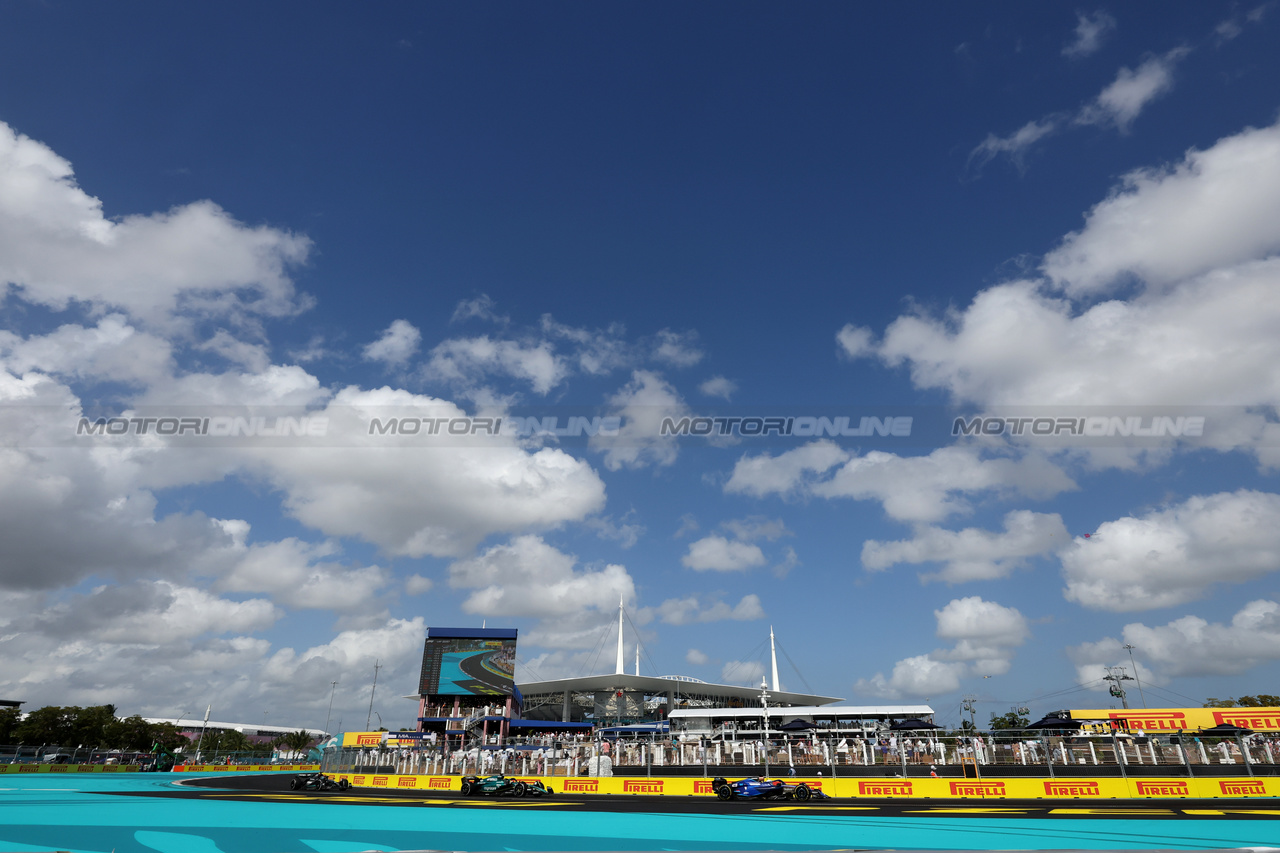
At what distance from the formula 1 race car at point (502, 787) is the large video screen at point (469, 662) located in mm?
66862

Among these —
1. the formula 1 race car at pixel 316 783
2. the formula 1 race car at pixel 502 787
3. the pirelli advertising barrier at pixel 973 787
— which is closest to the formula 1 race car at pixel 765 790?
the pirelli advertising barrier at pixel 973 787

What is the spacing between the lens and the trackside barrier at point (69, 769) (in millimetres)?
53688

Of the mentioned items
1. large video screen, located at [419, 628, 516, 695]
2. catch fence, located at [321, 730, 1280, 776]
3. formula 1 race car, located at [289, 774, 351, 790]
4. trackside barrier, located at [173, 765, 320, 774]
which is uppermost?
large video screen, located at [419, 628, 516, 695]

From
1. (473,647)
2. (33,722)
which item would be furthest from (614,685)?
(33,722)

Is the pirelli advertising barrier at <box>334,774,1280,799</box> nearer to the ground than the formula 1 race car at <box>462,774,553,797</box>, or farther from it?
farther from it

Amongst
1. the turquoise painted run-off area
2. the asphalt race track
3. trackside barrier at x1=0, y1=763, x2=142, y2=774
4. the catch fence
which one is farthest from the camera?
trackside barrier at x1=0, y1=763, x2=142, y2=774

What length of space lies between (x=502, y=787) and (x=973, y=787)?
21.7 metres

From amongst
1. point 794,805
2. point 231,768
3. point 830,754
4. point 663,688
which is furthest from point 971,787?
point 663,688

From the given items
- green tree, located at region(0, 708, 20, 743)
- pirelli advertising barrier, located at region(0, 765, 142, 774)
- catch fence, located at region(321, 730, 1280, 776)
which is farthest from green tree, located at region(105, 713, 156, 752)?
catch fence, located at region(321, 730, 1280, 776)

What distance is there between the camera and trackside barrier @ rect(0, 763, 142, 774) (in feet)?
176

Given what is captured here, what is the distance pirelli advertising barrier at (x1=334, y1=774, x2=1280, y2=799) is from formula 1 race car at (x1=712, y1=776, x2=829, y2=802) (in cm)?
59

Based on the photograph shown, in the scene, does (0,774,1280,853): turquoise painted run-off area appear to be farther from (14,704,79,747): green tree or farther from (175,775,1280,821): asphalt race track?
(14,704,79,747): green tree

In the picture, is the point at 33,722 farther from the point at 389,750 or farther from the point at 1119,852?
the point at 1119,852

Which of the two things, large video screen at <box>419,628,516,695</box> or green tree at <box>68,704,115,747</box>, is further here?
large video screen at <box>419,628,516,695</box>
